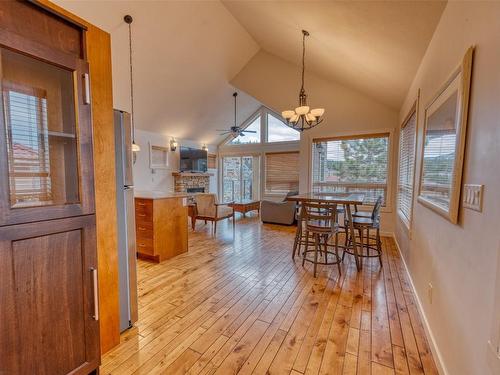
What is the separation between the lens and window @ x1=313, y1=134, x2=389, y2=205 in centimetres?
501

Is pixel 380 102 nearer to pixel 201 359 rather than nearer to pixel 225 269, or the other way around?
pixel 225 269

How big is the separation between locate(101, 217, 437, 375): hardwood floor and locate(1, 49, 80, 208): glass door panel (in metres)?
1.25

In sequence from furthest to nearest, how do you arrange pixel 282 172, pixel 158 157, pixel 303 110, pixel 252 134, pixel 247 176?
pixel 247 176
pixel 252 134
pixel 282 172
pixel 158 157
pixel 303 110

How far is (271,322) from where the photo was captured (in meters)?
2.02

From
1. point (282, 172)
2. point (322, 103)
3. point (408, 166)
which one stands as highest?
point (322, 103)

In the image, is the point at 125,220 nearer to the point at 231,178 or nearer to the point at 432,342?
the point at 432,342

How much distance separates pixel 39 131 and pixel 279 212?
5059mm

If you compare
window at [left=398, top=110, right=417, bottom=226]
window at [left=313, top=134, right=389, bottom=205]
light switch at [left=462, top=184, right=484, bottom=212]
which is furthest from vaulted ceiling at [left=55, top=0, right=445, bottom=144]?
light switch at [left=462, top=184, right=484, bottom=212]

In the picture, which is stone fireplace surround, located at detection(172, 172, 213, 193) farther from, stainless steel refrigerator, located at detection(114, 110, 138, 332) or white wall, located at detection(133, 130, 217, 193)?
stainless steel refrigerator, located at detection(114, 110, 138, 332)

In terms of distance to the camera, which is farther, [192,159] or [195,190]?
[195,190]

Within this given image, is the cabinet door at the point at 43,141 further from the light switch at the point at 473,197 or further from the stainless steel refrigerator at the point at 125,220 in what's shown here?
the light switch at the point at 473,197

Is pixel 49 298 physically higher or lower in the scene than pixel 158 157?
lower

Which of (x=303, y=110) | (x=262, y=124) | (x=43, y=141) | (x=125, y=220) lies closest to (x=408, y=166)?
(x=303, y=110)

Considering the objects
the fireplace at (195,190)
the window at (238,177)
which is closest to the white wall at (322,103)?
the window at (238,177)
